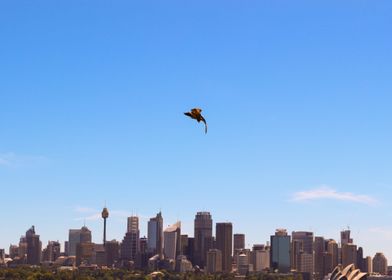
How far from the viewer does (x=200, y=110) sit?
25734 millimetres

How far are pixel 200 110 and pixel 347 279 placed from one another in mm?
156458

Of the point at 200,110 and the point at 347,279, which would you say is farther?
the point at 347,279

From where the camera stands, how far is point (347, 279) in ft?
577
